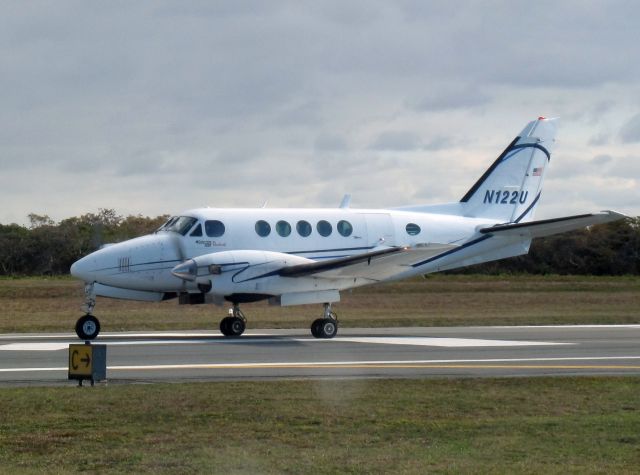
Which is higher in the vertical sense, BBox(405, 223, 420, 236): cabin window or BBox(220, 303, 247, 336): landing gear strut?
BBox(405, 223, 420, 236): cabin window

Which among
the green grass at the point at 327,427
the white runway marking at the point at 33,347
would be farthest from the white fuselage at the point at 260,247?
the green grass at the point at 327,427

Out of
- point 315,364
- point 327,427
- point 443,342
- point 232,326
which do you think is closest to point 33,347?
point 232,326

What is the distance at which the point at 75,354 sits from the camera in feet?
51.1

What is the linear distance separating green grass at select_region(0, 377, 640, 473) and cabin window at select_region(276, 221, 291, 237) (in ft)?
37.9

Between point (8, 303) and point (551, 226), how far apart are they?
1068 inches

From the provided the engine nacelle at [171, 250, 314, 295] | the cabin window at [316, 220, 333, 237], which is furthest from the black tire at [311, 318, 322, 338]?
the cabin window at [316, 220, 333, 237]

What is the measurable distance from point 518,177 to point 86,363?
19.8 metres

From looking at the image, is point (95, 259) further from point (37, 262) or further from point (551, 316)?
point (37, 262)

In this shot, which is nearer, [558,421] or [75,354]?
[558,421]

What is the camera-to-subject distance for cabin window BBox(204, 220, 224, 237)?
26.9m

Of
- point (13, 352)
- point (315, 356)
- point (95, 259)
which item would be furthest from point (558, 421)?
point (95, 259)

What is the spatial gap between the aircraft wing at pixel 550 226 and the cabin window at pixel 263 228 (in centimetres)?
667

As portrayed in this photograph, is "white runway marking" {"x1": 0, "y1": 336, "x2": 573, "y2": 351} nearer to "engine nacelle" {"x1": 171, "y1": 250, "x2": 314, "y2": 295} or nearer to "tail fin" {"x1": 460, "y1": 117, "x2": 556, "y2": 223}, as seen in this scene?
"engine nacelle" {"x1": 171, "y1": 250, "x2": 314, "y2": 295}

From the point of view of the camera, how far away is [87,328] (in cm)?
→ 2553
